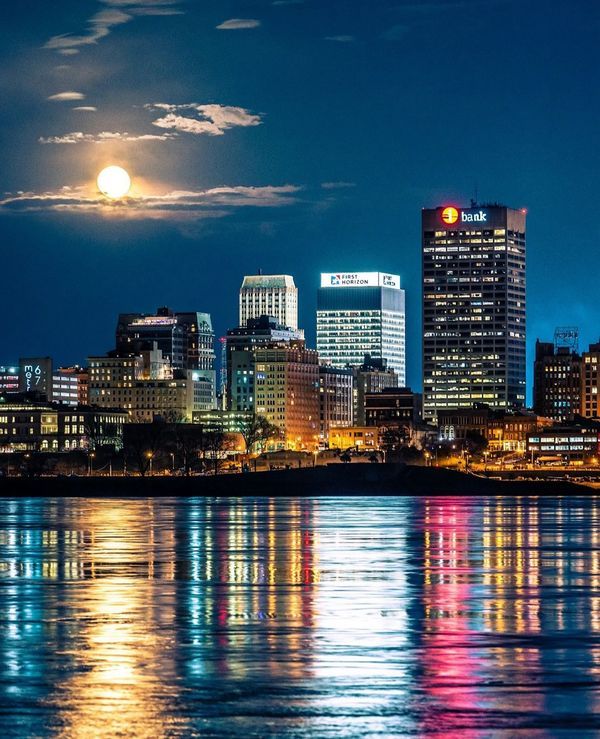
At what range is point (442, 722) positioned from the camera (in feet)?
89.9

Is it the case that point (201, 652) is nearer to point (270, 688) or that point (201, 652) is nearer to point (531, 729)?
point (270, 688)

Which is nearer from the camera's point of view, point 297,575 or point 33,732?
point 33,732

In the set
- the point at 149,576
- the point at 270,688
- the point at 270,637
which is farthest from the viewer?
the point at 149,576

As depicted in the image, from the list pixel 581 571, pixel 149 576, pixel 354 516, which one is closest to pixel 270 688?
pixel 149 576

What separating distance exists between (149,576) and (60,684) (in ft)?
81.8

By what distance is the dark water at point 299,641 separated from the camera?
27953 mm

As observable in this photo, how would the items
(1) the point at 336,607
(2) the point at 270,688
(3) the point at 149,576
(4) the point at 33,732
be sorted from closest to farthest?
1. (4) the point at 33,732
2. (2) the point at 270,688
3. (1) the point at 336,607
4. (3) the point at 149,576

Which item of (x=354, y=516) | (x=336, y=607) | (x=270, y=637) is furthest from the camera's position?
(x=354, y=516)

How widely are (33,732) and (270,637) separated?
12386mm

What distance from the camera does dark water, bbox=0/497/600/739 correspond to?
27953 millimetres

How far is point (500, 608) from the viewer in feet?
148

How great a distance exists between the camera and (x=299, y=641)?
37.6 meters

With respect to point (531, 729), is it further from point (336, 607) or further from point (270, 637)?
point (336, 607)

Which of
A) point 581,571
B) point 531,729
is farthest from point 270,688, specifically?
point 581,571
